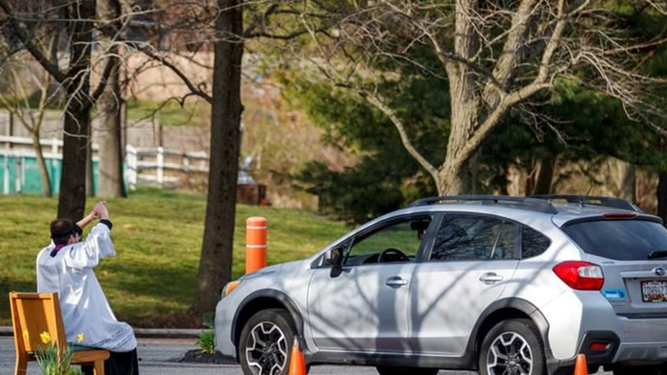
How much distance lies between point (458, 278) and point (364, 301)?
3.02 ft

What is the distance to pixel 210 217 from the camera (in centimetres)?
2048

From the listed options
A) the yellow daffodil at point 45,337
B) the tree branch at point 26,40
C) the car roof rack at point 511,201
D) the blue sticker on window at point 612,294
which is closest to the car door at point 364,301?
the car roof rack at point 511,201

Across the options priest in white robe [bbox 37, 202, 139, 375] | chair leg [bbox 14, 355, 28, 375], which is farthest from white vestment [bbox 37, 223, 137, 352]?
chair leg [bbox 14, 355, 28, 375]

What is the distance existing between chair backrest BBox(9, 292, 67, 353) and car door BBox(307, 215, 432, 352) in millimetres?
2671

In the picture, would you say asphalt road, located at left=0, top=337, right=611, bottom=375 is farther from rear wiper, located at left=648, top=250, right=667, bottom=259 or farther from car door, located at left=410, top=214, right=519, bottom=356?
rear wiper, located at left=648, top=250, right=667, bottom=259

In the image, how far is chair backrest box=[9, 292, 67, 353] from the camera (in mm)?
9734

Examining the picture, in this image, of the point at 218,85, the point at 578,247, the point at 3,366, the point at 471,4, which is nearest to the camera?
the point at 578,247

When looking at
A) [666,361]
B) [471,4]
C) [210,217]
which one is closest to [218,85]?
[210,217]

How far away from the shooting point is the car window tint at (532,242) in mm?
10914

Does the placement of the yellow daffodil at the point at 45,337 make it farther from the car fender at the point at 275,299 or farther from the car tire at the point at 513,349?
the car tire at the point at 513,349

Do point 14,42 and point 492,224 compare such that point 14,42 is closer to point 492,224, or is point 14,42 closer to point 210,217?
point 210,217

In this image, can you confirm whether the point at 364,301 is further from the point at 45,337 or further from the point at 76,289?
the point at 45,337

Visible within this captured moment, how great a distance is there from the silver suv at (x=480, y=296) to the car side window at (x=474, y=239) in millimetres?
11

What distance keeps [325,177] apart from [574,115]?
6.15 metres
